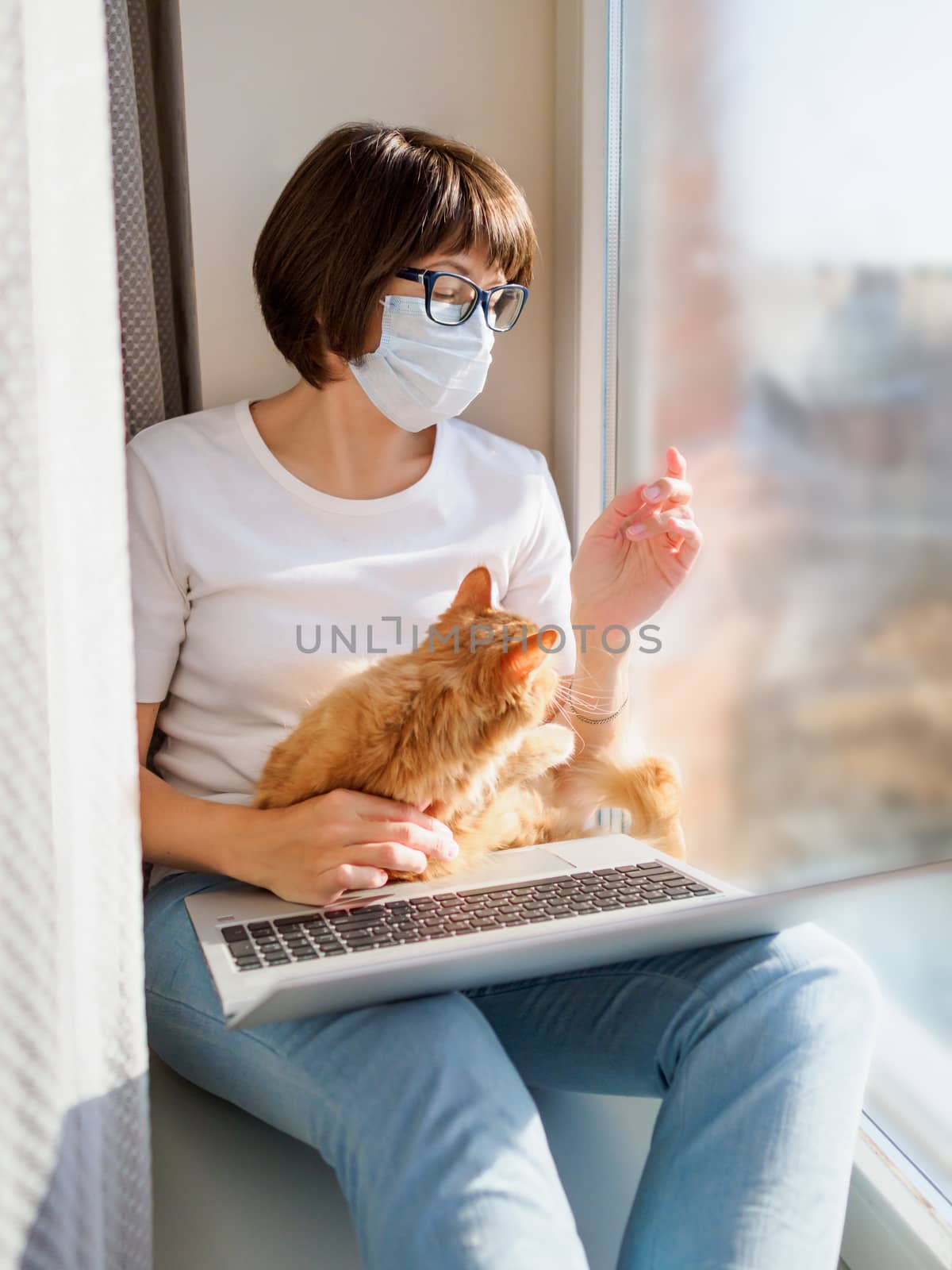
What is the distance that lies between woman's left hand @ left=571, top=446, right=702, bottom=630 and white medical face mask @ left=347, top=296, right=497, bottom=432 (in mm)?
235

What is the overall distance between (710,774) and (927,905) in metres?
0.38

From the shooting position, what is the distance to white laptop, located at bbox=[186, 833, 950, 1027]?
73 centimetres

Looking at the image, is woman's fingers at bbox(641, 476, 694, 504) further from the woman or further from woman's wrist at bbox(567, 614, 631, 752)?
woman's wrist at bbox(567, 614, 631, 752)

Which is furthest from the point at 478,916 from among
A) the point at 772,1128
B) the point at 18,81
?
the point at 18,81

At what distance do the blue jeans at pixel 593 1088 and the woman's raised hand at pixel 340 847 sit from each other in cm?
12

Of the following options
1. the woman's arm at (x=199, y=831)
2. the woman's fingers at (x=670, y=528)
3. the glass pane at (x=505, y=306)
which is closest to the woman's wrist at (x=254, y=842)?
the woman's arm at (x=199, y=831)

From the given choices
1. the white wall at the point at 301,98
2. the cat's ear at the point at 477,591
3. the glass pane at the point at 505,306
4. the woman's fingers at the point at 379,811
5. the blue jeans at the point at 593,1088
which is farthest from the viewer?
the white wall at the point at 301,98

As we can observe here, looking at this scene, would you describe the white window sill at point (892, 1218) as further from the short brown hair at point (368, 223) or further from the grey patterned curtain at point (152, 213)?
the grey patterned curtain at point (152, 213)

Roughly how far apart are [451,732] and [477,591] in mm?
167

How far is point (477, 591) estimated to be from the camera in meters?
1.05

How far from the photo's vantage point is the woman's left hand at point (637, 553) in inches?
45.1

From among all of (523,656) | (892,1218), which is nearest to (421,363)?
(523,656)

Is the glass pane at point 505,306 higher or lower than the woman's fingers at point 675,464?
higher

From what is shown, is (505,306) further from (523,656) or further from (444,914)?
(444,914)
